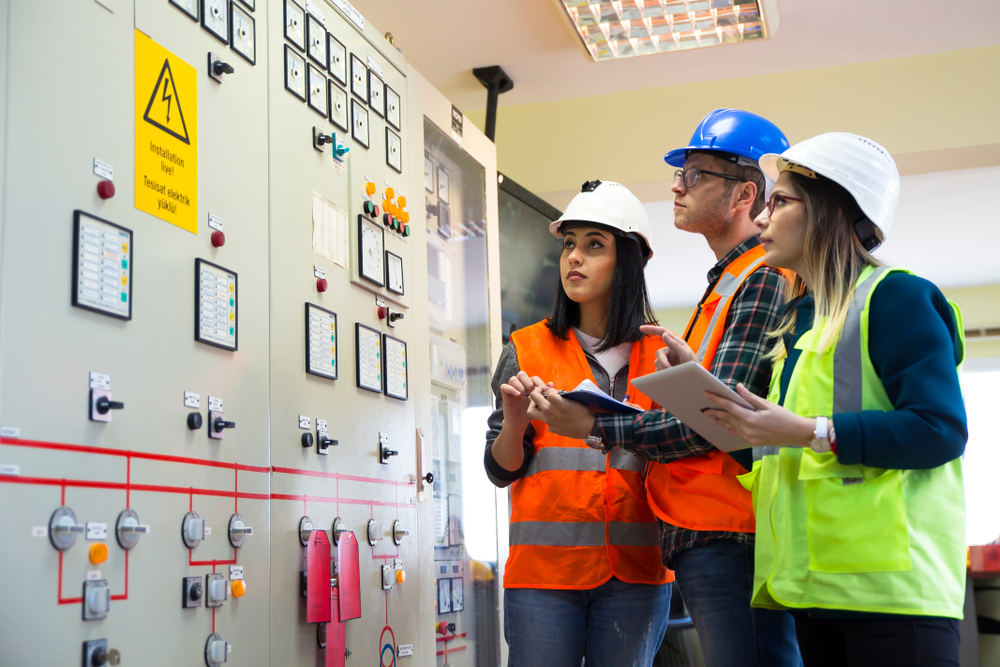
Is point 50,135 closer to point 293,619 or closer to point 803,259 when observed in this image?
point 293,619

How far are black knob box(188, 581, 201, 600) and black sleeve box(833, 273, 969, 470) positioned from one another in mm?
1303

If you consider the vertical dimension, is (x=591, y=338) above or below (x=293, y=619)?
above

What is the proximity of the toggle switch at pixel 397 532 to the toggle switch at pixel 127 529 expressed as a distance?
1.13m

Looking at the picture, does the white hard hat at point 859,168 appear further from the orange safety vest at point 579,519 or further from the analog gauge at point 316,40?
the analog gauge at point 316,40

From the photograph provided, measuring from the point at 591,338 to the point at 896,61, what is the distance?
361cm

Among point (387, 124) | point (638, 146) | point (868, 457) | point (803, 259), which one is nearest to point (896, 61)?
point (638, 146)

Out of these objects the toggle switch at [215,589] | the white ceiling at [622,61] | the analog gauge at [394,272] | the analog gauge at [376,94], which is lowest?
→ the toggle switch at [215,589]

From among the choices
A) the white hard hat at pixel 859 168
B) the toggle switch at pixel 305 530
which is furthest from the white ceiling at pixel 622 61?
the toggle switch at pixel 305 530

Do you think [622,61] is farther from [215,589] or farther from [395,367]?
[215,589]

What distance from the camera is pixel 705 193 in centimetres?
234

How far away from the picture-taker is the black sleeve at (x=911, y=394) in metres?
1.45

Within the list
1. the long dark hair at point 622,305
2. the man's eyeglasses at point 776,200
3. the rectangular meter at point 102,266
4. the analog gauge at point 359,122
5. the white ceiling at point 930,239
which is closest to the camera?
the rectangular meter at point 102,266

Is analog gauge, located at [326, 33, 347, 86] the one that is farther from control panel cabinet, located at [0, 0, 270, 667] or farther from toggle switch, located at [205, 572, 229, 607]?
toggle switch, located at [205, 572, 229, 607]

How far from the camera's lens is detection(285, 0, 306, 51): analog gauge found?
99.2 inches
